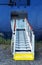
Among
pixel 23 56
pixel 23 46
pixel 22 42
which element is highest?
pixel 22 42

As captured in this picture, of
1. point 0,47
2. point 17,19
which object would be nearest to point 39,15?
point 17,19

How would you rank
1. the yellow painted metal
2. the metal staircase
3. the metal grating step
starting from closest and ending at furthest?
the yellow painted metal → the metal staircase → the metal grating step

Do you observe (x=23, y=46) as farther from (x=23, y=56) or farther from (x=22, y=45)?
(x=23, y=56)

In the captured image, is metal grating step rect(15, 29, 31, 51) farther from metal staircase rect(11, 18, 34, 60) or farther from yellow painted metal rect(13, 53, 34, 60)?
yellow painted metal rect(13, 53, 34, 60)

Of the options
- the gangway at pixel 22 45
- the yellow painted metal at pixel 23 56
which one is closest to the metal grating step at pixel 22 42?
the gangway at pixel 22 45

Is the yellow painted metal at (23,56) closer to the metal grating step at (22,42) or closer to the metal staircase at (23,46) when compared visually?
the metal staircase at (23,46)

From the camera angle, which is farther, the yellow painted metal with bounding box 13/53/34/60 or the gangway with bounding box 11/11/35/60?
the gangway with bounding box 11/11/35/60

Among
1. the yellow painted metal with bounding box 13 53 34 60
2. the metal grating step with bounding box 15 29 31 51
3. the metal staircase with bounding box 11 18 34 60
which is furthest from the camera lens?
the metal grating step with bounding box 15 29 31 51

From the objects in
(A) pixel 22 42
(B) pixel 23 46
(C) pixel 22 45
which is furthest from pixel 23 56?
(A) pixel 22 42

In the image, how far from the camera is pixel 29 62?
938 cm

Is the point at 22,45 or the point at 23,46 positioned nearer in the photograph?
the point at 23,46

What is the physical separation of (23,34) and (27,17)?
2.19 meters

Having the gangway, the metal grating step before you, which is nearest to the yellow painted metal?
the gangway

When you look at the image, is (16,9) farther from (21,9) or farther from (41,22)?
(41,22)
